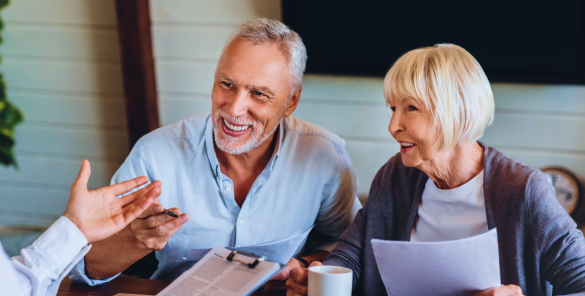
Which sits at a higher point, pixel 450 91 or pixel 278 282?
pixel 450 91

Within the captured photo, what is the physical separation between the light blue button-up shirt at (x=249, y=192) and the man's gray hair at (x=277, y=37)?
203 millimetres

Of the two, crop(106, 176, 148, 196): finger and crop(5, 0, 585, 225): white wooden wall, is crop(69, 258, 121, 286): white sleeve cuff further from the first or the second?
crop(5, 0, 585, 225): white wooden wall

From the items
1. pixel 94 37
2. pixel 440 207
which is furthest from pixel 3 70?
pixel 440 207

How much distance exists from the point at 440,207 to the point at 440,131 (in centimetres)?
23

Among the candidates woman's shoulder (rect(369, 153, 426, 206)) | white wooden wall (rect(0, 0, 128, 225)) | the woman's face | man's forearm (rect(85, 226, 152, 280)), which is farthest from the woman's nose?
white wooden wall (rect(0, 0, 128, 225))

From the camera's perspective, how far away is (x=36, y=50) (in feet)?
9.12

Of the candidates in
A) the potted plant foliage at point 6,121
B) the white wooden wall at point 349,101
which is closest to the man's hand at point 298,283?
the white wooden wall at point 349,101

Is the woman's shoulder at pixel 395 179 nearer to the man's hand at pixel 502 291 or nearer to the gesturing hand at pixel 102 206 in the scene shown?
the man's hand at pixel 502 291

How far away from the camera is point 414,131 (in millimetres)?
1232

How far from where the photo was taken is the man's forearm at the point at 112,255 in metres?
1.24

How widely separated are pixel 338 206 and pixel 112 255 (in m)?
0.71

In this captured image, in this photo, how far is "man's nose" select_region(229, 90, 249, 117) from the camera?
4.76 ft

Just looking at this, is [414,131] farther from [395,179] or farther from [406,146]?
[395,179]

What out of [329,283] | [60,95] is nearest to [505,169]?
[329,283]
